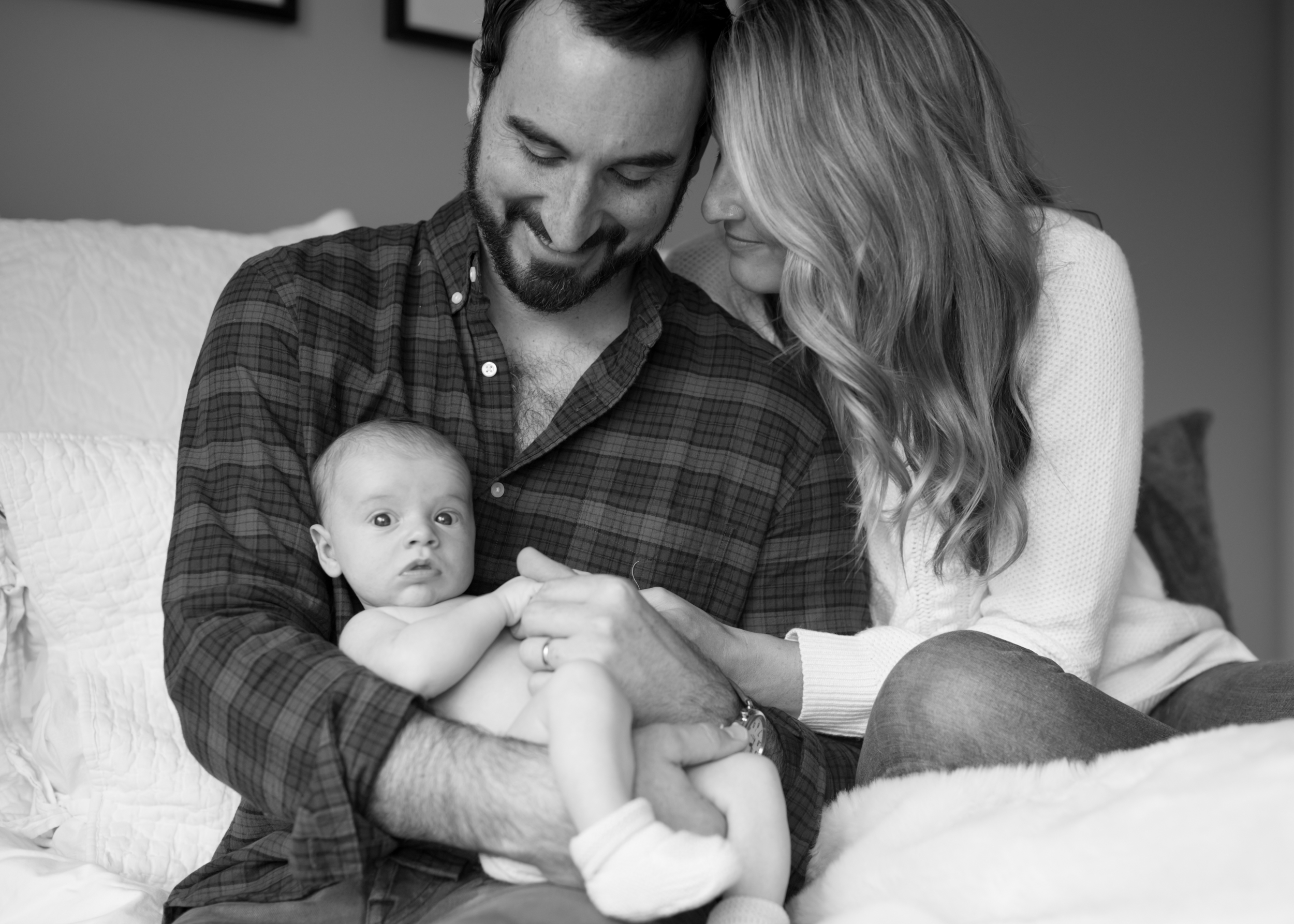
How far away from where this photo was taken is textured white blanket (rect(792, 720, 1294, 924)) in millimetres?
929

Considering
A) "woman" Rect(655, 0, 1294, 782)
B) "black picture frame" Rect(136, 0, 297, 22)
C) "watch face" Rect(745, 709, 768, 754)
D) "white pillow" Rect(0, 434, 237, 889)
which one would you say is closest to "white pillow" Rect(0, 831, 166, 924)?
"white pillow" Rect(0, 434, 237, 889)

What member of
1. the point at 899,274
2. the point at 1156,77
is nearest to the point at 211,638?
the point at 899,274

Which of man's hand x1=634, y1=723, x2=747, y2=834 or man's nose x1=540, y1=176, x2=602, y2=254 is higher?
man's nose x1=540, y1=176, x2=602, y2=254

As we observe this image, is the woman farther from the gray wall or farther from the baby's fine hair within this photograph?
the baby's fine hair

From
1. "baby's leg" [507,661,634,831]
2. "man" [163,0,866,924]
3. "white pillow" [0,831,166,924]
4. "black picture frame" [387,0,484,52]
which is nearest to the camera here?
"baby's leg" [507,661,634,831]

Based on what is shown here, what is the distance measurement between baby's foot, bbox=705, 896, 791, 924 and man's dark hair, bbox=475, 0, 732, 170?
1007mm

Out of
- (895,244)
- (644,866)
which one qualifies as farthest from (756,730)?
(895,244)

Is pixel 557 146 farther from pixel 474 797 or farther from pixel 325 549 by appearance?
pixel 474 797

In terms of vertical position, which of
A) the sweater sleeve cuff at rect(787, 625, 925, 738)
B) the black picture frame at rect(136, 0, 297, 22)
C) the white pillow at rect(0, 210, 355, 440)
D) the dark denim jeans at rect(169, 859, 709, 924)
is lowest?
the dark denim jeans at rect(169, 859, 709, 924)

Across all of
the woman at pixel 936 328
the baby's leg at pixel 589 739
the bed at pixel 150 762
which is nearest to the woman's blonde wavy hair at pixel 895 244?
the woman at pixel 936 328

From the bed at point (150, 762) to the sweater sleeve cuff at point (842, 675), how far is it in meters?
0.21

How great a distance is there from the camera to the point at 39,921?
4.14ft

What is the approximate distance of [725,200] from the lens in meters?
1.73

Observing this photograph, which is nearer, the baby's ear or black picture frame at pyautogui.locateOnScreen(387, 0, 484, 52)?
the baby's ear
